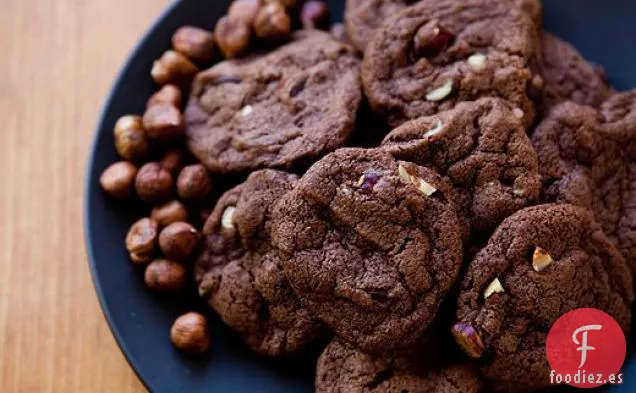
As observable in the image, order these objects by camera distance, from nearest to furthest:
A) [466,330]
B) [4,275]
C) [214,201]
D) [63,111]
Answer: [466,330], [214,201], [4,275], [63,111]

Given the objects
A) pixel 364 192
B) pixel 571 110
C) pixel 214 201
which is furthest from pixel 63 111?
pixel 571 110

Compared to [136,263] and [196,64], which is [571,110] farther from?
[136,263]

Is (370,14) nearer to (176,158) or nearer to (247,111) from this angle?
(247,111)

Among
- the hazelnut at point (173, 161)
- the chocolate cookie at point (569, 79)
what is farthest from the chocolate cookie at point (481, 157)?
the hazelnut at point (173, 161)

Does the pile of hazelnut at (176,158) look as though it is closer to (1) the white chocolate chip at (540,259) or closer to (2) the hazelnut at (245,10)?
(2) the hazelnut at (245,10)

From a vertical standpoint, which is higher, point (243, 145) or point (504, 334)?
point (243, 145)

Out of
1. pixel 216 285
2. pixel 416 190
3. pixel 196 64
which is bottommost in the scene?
pixel 216 285
